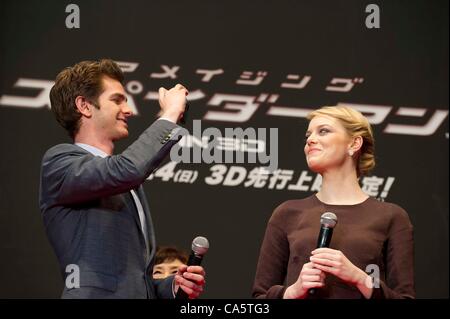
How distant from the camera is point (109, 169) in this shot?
241 cm

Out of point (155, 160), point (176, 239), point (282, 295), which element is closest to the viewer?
point (155, 160)

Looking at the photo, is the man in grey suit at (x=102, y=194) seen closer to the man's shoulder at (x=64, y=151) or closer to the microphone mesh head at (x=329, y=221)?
the man's shoulder at (x=64, y=151)

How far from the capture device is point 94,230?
8.12 ft

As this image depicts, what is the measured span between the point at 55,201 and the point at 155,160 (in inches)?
14.1

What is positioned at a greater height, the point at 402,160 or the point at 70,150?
Answer: the point at 402,160

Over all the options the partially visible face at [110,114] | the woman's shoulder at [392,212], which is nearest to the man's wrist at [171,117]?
the partially visible face at [110,114]

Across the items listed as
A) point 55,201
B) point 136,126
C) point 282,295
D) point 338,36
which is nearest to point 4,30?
point 136,126

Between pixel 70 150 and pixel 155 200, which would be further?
pixel 155 200

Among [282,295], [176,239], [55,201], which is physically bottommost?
[282,295]

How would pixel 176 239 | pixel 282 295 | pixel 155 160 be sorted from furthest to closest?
pixel 176 239 < pixel 282 295 < pixel 155 160

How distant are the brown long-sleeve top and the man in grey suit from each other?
0.36 m

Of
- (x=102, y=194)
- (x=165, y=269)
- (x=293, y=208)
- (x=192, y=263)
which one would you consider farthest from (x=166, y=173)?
(x=102, y=194)

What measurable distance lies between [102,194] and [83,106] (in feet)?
1.26

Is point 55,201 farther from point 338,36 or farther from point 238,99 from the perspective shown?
point 338,36
